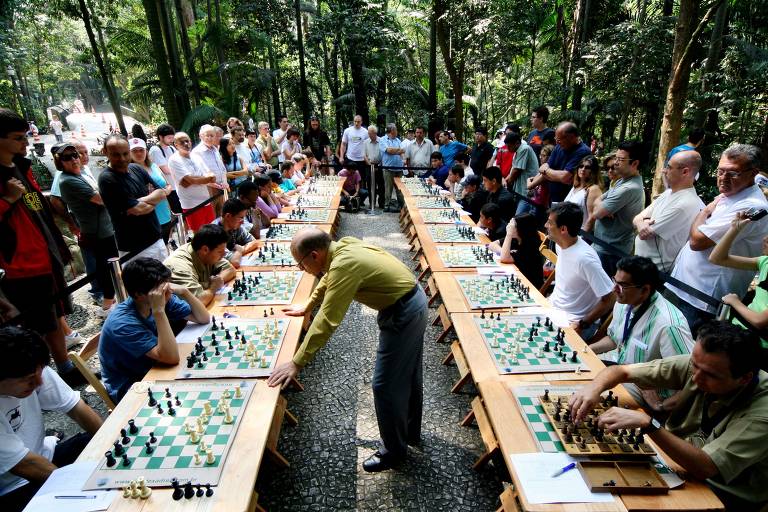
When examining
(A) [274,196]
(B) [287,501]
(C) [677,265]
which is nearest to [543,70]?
(A) [274,196]

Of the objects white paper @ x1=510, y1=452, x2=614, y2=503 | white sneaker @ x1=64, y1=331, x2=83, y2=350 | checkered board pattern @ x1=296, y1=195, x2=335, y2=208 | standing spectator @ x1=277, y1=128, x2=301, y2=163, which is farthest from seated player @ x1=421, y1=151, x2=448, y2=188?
white paper @ x1=510, y1=452, x2=614, y2=503

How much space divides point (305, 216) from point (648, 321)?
15.0 feet

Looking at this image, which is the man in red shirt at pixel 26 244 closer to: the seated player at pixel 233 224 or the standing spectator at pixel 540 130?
the seated player at pixel 233 224

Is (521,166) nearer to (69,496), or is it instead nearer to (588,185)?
(588,185)

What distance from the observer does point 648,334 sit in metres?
2.55

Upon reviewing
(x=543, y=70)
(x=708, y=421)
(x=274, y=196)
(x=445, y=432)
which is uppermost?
(x=543, y=70)

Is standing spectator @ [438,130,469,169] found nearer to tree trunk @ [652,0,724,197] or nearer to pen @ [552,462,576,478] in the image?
tree trunk @ [652,0,724,197]

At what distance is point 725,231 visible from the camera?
304cm

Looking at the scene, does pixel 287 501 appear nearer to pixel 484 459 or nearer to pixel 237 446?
pixel 237 446

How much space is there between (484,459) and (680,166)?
2.85 m

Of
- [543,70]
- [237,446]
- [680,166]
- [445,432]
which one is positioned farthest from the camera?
[543,70]

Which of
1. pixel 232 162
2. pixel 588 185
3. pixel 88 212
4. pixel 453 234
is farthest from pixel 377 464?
pixel 232 162

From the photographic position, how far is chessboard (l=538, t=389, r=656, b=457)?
6.14 feet

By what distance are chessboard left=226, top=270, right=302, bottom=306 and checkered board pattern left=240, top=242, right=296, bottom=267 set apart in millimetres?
244
